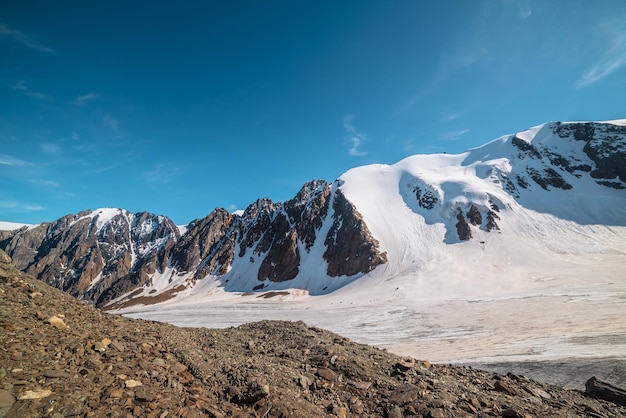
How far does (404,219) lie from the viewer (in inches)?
4181

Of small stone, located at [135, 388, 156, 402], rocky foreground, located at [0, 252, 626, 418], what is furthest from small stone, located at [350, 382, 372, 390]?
small stone, located at [135, 388, 156, 402]

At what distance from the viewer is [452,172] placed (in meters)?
132

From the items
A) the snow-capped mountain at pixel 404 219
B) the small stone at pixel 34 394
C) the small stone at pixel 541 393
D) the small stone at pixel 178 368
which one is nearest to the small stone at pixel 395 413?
the small stone at pixel 541 393

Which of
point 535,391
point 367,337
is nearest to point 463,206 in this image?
point 367,337

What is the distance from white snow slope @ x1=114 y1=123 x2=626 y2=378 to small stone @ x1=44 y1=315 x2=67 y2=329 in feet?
72.1

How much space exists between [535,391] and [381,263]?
260ft

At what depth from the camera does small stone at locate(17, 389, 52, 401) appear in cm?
529

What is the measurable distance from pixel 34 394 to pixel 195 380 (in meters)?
3.72

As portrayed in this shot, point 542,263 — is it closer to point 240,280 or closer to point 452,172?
point 452,172

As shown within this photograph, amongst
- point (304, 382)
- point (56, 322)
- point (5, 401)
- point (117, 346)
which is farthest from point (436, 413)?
point (56, 322)

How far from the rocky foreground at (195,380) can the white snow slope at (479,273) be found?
1181 centimetres

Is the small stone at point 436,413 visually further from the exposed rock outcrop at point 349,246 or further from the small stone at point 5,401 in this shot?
the exposed rock outcrop at point 349,246

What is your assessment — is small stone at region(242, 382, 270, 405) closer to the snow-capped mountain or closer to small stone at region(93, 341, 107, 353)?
small stone at region(93, 341, 107, 353)

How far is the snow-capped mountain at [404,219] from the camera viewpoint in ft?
295
